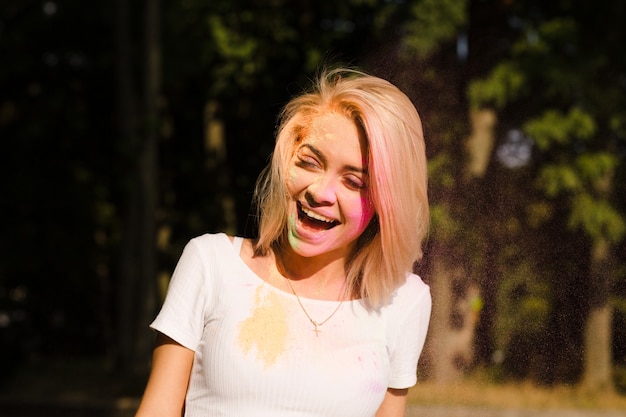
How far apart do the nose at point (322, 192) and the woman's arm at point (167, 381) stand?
1.53 ft

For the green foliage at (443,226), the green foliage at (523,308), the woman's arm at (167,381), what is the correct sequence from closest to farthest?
the woman's arm at (167,381) → the green foliage at (523,308) → the green foliage at (443,226)

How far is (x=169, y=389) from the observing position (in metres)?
2.37

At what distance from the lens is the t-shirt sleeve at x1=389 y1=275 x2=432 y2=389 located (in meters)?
2.55

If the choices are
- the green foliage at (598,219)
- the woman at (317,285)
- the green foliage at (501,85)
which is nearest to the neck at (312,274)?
the woman at (317,285)

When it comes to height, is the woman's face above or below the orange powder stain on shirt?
above

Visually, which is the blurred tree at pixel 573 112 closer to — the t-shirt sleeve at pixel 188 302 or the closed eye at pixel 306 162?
the closed eye at pixel 306 162

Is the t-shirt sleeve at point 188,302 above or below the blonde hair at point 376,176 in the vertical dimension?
below

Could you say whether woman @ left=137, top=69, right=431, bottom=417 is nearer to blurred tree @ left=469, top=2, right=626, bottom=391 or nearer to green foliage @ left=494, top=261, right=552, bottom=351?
green foliage @ left=494, top=261, right=552, bottom=351

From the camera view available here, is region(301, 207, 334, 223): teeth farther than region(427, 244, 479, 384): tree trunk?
No

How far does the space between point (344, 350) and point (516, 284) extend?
1.41 meters

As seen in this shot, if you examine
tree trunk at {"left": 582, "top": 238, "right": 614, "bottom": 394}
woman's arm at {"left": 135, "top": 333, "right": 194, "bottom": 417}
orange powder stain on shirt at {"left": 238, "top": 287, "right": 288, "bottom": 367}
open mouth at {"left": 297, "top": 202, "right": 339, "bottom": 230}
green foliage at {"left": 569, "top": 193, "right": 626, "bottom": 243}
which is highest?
open mouth at {"left": 297, "top": 202, "right": 339, "bottom": 230}

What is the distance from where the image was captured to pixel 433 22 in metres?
13.0

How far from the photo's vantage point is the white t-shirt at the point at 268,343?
2.37m

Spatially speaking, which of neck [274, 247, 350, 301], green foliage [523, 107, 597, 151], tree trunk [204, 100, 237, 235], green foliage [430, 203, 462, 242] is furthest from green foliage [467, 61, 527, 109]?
neck [274, 247, 350, 301]
